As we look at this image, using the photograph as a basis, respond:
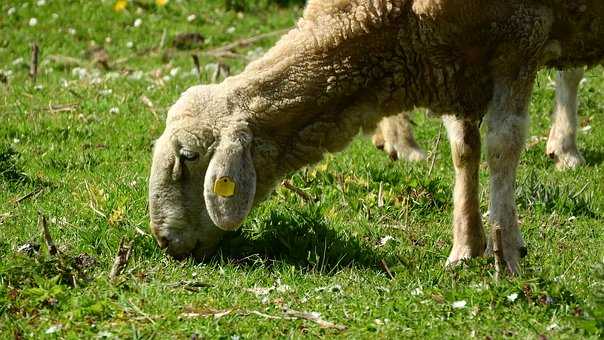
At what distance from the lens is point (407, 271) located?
6.14 meters

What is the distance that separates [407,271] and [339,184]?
1.74 metres

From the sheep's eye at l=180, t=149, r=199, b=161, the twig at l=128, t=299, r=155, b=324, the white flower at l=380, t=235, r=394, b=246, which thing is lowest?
the white flower at l=380, t=235, r=394, b=246

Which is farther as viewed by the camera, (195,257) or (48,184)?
(48,184)

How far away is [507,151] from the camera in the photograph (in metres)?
6.46

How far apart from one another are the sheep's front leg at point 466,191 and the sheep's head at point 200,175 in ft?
4.16

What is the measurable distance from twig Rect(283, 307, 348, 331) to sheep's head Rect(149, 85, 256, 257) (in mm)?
1076

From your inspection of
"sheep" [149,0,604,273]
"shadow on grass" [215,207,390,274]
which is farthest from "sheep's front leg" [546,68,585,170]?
"shadow on grass" [215,207,390,274]

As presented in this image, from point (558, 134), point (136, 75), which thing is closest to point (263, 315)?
point (558, 134)

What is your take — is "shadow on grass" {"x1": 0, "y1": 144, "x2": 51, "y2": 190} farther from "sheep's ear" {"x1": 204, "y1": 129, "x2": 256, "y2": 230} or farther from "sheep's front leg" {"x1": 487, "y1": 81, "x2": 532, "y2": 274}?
"sheep's front leg" {"x1": 487, "y1": 81, "x2": 532, "y2": 274}

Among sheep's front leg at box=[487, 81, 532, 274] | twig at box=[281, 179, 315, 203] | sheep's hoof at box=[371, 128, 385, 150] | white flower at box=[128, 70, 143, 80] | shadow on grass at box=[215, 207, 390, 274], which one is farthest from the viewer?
white flower at box=[128, 70, 143, 80]

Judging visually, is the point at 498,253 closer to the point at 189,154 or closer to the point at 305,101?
the point at 305,101

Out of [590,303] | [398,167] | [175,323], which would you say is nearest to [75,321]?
[175,323]

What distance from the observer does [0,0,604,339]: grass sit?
5340mm

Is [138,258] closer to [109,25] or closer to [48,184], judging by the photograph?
[48,184]
